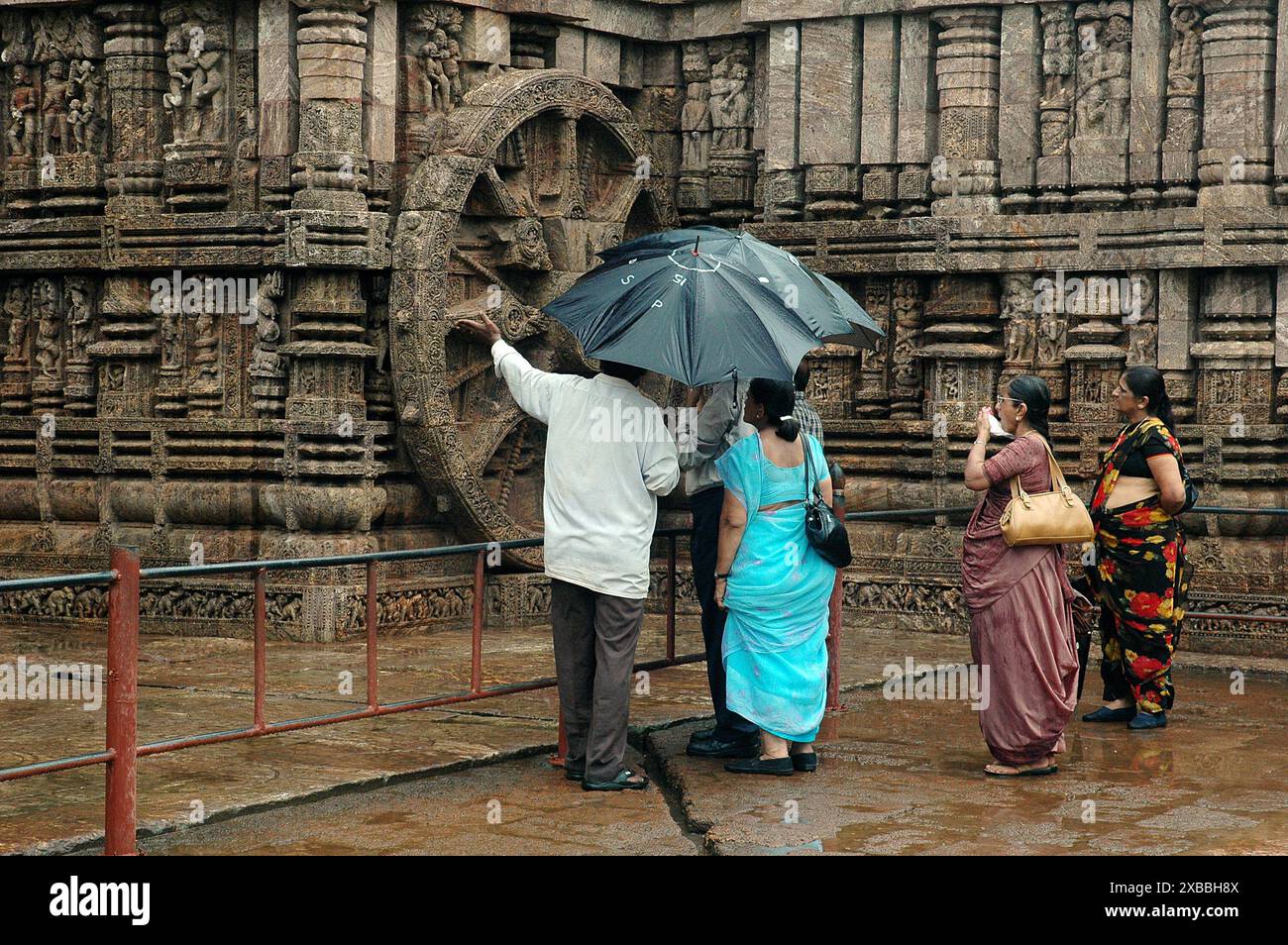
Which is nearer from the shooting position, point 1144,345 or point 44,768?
point 44,768

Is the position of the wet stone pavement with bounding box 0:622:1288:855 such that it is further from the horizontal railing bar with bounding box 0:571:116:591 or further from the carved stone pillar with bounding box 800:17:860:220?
the carved stone pillar with bounding box 800:17:860:220

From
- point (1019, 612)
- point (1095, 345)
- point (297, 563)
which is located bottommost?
point (1019, 612)

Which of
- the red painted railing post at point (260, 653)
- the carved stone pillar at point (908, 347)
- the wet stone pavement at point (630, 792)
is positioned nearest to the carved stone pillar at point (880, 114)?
the carved stone pillar at point (908, 347)

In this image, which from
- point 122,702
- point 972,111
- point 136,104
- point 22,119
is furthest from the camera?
point 22,119

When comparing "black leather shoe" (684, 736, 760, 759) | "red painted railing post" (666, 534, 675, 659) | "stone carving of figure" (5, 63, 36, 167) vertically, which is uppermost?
"stone carving of figure" (5, 63, 36, 167)

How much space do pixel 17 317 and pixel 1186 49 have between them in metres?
7.71

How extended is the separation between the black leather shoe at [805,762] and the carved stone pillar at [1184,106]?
17.9 ft

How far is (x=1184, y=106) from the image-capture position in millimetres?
11594

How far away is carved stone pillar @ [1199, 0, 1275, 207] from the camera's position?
11.3 metres

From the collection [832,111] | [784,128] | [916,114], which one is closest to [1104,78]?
[916,114]

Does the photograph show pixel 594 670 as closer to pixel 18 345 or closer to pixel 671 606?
pixel 671 606

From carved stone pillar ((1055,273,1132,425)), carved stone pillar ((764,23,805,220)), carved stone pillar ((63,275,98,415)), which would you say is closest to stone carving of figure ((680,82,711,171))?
carved stone pillar ((764,23,805,220))

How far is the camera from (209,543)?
11.7 meters

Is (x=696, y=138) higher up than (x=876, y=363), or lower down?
higher up
